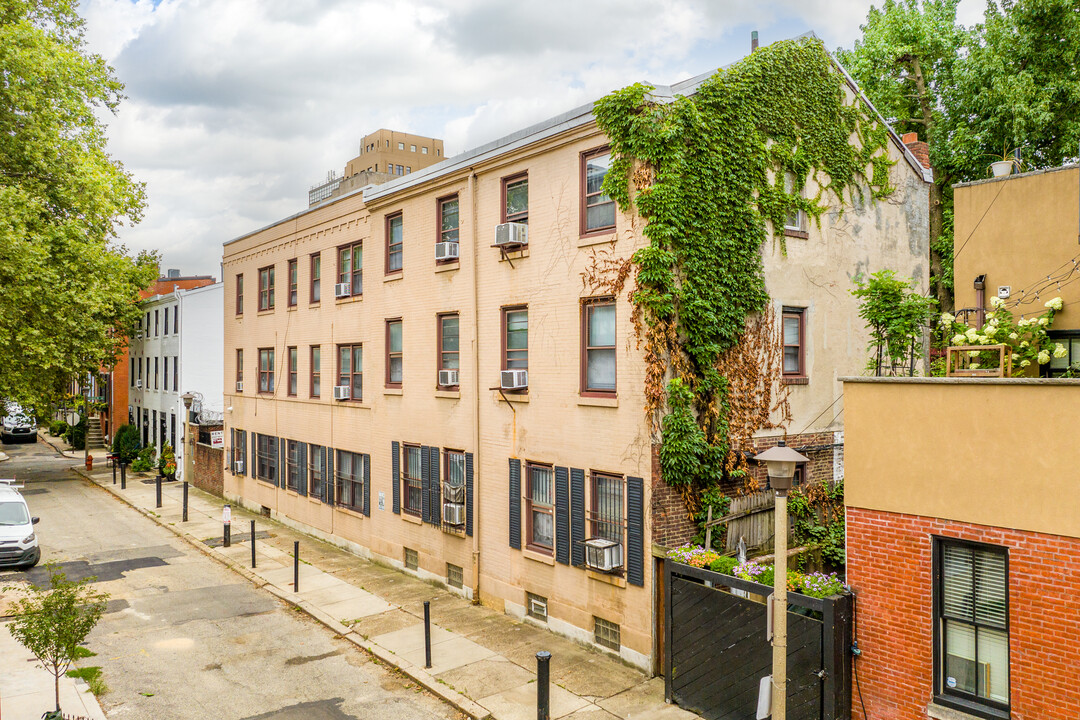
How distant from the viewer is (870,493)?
31.6 ft

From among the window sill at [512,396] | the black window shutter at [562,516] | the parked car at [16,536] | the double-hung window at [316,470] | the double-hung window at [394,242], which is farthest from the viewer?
the double-hung window at [316,470]

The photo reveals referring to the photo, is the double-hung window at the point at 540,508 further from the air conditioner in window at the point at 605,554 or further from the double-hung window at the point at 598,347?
the double-hung window at the point at 598,347

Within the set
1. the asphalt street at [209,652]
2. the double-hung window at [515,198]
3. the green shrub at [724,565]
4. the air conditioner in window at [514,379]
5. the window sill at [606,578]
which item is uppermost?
the double-hung window at [515,198]

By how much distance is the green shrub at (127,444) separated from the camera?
4038 cm

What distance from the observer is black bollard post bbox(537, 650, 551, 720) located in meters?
10.6

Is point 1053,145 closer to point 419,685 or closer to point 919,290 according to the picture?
point 919,290

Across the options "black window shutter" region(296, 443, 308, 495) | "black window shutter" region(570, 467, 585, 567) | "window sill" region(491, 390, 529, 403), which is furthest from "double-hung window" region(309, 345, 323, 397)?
"black window shutter" region(570, 467, 585, 567)

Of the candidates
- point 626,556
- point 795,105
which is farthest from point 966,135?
point 626,556

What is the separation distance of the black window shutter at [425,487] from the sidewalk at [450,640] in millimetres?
1726

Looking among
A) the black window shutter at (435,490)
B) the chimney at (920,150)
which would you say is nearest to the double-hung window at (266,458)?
the black window shutter at (435,490)

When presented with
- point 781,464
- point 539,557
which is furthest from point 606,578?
point 781,464

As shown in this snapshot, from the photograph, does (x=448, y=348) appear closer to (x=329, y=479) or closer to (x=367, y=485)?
(x=367, y=485)

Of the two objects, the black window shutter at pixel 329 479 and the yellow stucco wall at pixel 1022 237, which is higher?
the yellow stucco wall at pixel 1022 237

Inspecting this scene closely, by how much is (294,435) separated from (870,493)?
66.0 ft
